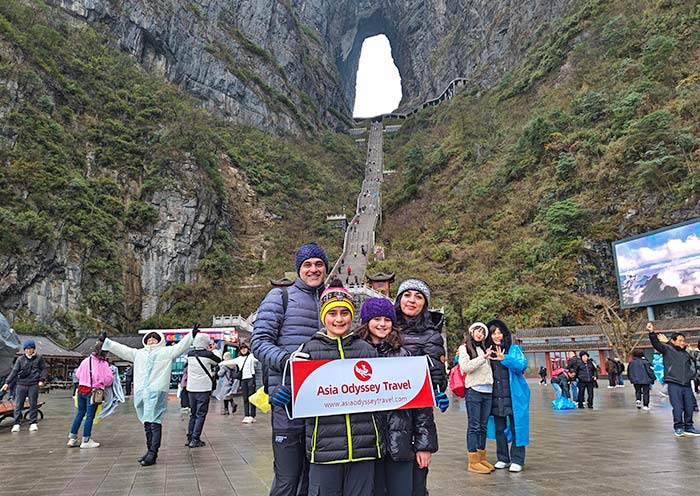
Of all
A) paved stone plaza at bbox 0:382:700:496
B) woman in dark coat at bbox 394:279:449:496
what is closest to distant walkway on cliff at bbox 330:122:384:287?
paved stone plaza at bbox 0:382:700:496

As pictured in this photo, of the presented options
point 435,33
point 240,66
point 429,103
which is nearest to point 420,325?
point 240,66

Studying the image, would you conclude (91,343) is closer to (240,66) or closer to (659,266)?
(659,266)

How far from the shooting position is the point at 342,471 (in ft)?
8.36

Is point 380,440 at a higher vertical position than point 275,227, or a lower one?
lower

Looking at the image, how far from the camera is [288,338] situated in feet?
10.5

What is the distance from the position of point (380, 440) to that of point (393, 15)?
103 metres

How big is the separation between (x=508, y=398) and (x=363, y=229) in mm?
39607

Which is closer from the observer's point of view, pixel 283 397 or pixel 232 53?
pixel 283 397

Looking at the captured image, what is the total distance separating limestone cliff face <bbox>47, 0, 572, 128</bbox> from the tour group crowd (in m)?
51.5

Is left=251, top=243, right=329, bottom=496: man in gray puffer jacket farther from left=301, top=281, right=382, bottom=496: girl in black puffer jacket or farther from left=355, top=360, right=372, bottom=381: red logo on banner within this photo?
left=355, top=360, right=372, bottom=381: red logo on banner

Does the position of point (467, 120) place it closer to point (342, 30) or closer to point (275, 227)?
point (275, 227)

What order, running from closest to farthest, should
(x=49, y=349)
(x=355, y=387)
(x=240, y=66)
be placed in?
(x=355, y=387) < (x=49, y=349) < (x=240, y=66)

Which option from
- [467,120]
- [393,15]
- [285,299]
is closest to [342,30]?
[393,15]

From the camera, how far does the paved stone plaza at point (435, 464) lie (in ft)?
13.7
